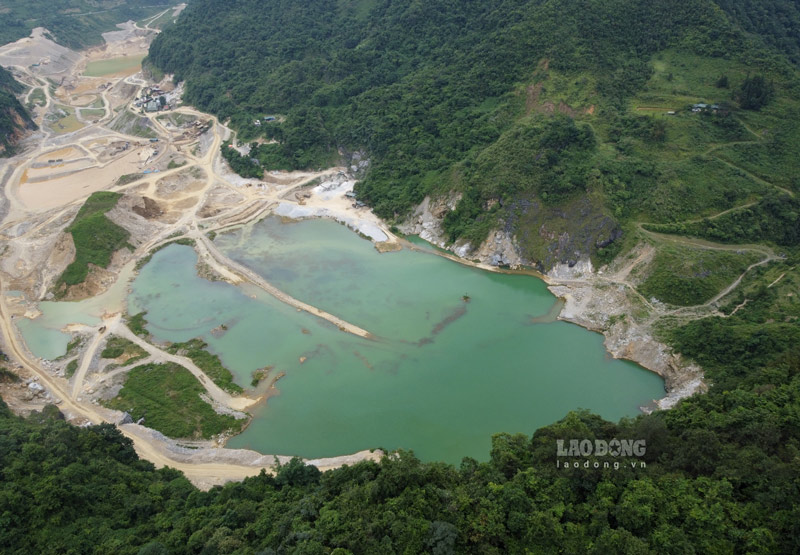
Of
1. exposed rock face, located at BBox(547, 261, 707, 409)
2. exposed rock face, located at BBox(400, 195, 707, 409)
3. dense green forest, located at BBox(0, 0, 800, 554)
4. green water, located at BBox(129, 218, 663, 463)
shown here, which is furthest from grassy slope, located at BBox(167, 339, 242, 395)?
exposed rock face, located at BBox(547, 261, 707, 409)

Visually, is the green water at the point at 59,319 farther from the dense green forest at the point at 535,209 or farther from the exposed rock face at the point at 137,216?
the exposed rock face at the point at 137,216

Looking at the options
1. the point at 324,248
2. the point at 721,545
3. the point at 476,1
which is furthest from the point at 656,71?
the point at 721,545

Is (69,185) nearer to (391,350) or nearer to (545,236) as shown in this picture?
(391,350)

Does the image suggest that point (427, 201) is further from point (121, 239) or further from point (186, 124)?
point (186, 124)

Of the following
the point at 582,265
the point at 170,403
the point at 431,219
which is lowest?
the point at 582,265

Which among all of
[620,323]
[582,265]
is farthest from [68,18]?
[620,323]

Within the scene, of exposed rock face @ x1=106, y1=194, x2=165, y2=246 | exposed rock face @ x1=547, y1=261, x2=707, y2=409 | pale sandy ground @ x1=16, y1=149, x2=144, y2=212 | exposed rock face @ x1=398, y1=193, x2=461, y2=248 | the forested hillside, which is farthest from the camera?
pale sandy ground @ x1=16, y1=149, x2=144, y2=212

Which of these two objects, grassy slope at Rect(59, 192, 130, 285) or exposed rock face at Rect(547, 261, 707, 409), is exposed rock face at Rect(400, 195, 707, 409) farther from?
grassy slope at Rect(59, 192, 130, 285)
